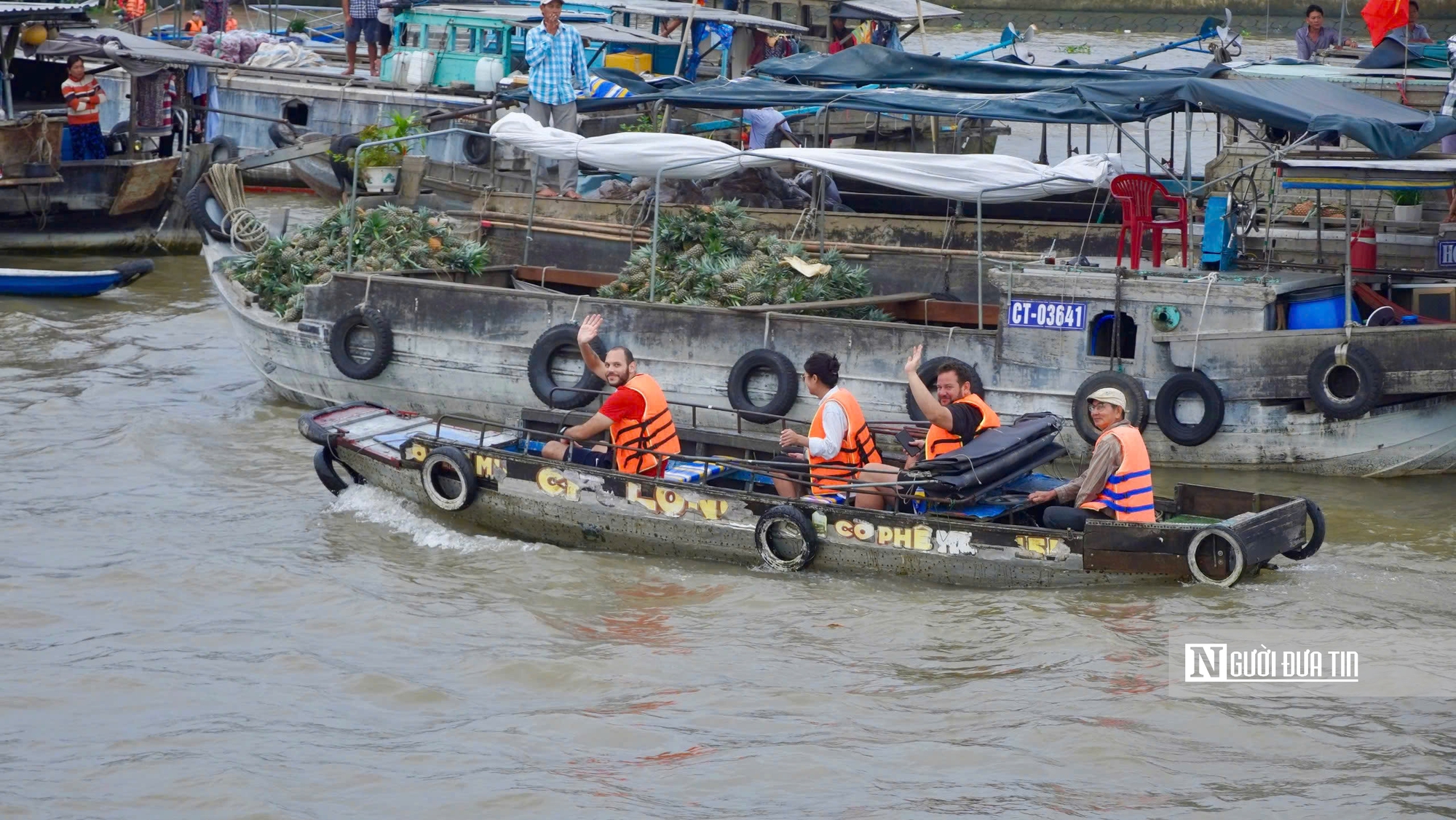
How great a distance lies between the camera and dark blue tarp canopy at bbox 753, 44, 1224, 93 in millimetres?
15773

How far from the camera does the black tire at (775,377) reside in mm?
12281

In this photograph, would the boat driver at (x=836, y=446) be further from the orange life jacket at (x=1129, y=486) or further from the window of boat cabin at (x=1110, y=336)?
the window of boat cabin at (x=1110, y=336)

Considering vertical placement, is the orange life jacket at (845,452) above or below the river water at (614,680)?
above

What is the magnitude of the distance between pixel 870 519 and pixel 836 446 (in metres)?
0.51

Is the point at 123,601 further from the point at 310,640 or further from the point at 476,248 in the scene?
the point at 476,248

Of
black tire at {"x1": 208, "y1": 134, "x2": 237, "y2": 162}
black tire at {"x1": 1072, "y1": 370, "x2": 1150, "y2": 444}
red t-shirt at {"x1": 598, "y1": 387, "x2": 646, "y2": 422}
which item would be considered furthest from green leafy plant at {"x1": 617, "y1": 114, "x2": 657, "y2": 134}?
red t-shirt at {"x1": 598, "y1": 387, "x2": 646, "y2": 422}

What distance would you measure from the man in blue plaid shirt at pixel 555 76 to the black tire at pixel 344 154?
239 centimetres

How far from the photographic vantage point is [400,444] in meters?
10.9

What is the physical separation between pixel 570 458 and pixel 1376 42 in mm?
12648

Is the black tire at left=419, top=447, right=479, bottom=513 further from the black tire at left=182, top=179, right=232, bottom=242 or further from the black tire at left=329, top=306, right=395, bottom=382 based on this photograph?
the black tire at left=182, top=179, right=232, bottom=242

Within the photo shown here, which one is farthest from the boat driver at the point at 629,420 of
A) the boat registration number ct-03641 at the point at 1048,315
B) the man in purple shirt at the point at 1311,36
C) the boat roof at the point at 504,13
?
the boat roof at the point at 504,13

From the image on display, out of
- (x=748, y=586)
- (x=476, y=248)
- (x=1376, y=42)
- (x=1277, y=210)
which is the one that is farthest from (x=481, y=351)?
(x=1376, y=42)

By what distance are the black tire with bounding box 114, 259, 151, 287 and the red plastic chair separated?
461 inches

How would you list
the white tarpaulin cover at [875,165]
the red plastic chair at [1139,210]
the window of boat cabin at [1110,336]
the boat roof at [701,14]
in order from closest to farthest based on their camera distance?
the red plastic chair at [1139,210]
the window of boat cabin at [1110,336]
the white tarpaulin cover at [875,165]
the boat roof at [701,14]
